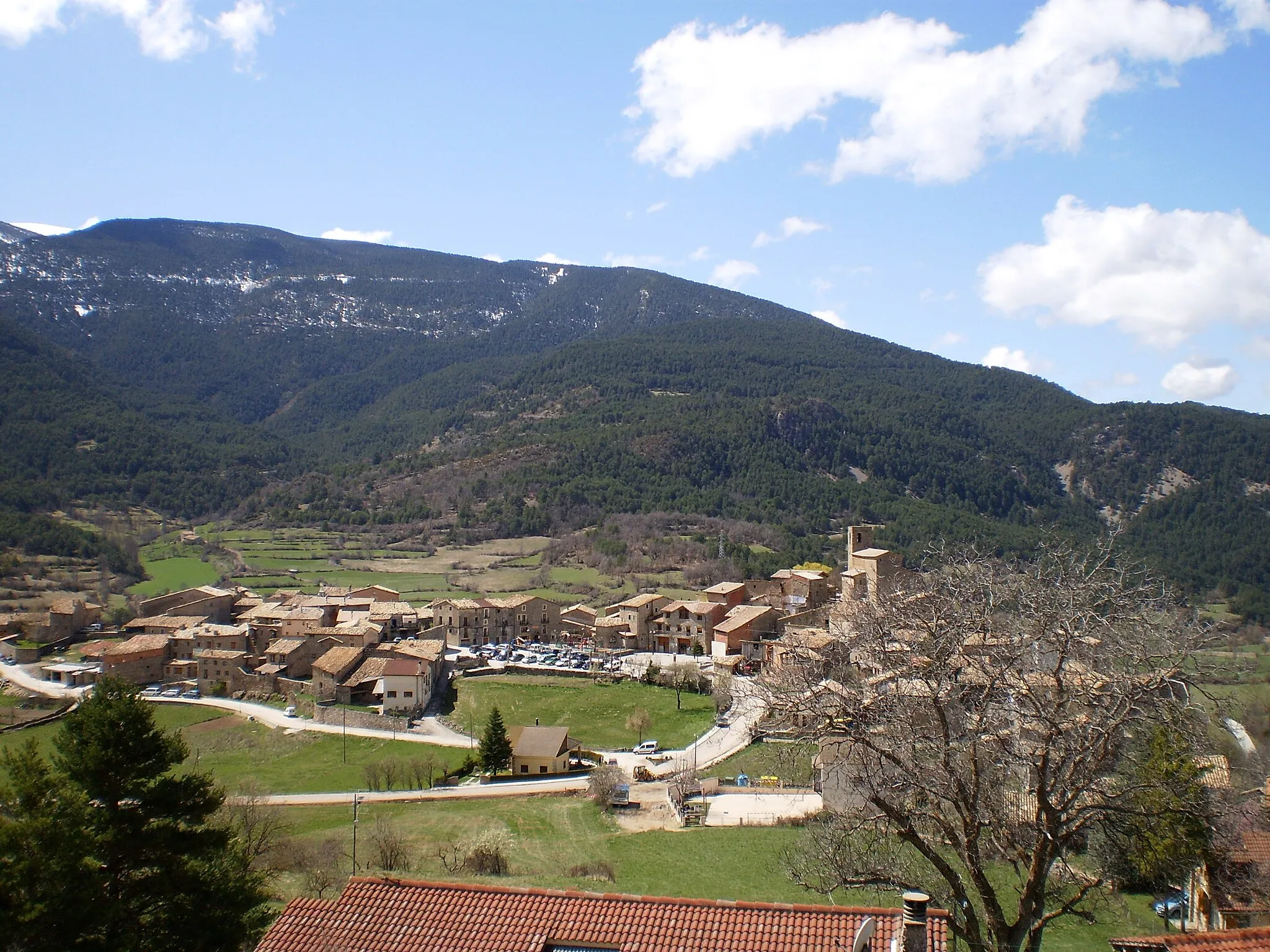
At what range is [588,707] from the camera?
128 ft

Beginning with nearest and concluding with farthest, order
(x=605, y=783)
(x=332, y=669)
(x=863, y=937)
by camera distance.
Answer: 1. (x=863, y=937)
2. (x=605, y=783)
3. (x=332, y=669)

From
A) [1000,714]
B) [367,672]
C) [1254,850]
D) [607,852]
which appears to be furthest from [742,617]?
[1000,714]

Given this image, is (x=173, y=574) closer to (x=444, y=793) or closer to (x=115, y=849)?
(x=444, y=793)

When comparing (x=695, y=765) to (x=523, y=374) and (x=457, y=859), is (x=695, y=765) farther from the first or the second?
(x=523, y=374)

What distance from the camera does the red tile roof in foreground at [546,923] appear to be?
→ 1023 centimetres

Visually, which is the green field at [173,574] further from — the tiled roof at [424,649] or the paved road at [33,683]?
the tiled roof at [424,649]

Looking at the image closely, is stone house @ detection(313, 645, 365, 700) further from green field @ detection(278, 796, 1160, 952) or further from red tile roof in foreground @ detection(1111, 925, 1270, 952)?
red tile roof in foreground @ detection(1111, 925, 1270, 952)

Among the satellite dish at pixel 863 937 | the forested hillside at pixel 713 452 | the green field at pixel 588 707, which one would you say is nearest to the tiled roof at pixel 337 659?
the green field at pixel 588 707

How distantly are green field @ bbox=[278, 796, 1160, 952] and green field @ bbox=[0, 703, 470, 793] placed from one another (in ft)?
12.4

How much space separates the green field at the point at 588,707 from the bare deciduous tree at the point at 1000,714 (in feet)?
78.6

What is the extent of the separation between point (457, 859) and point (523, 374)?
454 feet

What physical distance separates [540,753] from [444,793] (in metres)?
3.76

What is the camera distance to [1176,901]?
1702cm

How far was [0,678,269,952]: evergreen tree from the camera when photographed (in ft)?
32.2
